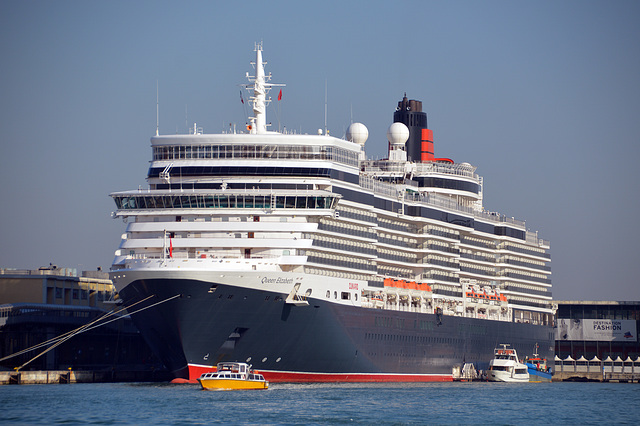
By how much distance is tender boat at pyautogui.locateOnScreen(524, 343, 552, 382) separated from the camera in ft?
332

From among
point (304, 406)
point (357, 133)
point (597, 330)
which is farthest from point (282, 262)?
point (597, 330)

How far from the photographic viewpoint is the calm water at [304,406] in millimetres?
57062

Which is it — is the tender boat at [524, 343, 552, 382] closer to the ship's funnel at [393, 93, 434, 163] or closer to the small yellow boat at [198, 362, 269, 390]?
the ship's funnel at [393, 93, 434, 163]

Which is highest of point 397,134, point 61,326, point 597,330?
point 397,134

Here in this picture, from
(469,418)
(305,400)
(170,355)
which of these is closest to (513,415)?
(469,418)

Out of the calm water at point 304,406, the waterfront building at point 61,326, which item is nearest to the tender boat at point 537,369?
the calm water at point 304,406

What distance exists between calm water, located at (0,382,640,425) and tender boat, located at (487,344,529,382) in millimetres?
13197

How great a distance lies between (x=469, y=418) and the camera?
198 ft

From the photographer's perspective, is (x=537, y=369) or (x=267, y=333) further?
(x=537, y=369)

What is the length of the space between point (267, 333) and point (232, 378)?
13.2ft

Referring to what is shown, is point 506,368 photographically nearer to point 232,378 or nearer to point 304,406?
point 232,378

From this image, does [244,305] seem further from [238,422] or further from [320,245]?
[238,422]

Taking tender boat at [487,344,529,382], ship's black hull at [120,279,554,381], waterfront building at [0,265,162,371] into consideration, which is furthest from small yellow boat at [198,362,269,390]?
tender boat at [487,344,529,382]

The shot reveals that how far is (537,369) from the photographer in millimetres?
102938
